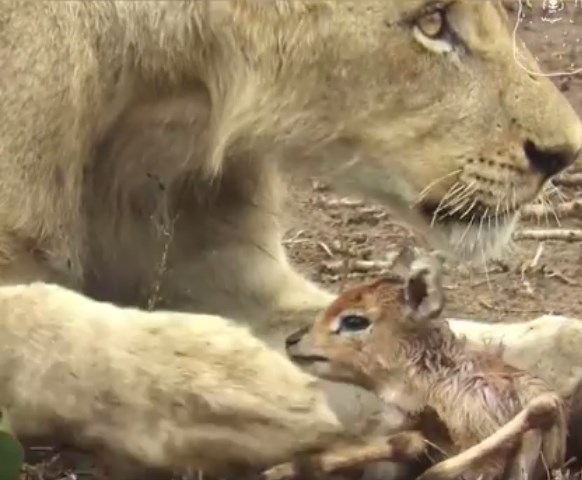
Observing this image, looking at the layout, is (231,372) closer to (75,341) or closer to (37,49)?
(75,341)

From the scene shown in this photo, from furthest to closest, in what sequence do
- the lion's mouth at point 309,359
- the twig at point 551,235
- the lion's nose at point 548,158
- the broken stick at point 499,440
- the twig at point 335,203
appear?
the twig at point 335,203 → the twig at point 551,235 → the lion's nose at point 548,158 → the lion's mouth at point 309,359 → the broken stick at point 499,440

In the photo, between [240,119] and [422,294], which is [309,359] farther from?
[240,119]

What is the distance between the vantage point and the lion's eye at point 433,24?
2316mm

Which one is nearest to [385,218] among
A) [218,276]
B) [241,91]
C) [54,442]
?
[218,276]

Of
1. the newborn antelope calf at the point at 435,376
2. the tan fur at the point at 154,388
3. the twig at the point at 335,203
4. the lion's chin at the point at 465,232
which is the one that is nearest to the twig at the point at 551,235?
the twig at the point at 335,203

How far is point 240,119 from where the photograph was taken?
234 cm

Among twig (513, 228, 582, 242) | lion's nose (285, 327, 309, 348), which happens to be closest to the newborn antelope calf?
lion's nose (285, 327, 309, 348)

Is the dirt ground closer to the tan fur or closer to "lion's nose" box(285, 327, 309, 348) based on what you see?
"lion's nose" box(285, 327, 309, 348)

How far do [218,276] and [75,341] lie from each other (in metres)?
0.51

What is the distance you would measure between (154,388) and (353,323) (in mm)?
254

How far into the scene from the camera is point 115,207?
95.8 inches

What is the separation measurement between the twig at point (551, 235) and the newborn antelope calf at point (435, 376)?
41.8 inches

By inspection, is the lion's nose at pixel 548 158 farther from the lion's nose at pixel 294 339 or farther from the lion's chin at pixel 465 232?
the lion's nose at pixel 294 339

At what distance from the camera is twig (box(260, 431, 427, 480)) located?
1958 millimetres
